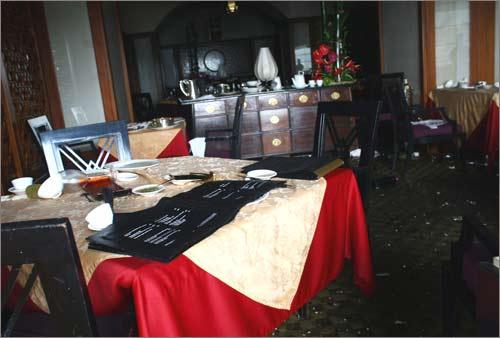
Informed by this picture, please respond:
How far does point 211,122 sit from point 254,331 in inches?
138

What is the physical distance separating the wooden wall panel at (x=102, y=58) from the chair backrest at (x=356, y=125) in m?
3.29

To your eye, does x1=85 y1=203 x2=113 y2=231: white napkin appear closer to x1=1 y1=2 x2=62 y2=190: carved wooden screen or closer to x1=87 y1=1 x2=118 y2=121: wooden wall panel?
x1=1 y1=2 x2=62 y2=190: carved wooden screen

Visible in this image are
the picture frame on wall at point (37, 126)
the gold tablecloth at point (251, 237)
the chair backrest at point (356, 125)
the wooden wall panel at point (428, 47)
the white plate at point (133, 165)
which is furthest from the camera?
the wooden wall panel at point (428, 47)

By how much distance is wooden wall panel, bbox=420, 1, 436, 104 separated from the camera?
16.3ft

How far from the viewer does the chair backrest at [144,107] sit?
6882 mm

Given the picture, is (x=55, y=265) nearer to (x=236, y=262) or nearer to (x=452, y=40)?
(x=236, y=262)

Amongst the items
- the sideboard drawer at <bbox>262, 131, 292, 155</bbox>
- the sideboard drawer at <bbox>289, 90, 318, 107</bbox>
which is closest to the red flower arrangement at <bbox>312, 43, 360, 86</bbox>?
the sideboard drawer at <bbox>289, 90, 318, 107</bbox>

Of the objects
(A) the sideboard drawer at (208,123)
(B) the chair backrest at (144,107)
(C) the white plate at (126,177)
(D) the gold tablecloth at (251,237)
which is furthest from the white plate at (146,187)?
(B) the chair backrest at (144,107)

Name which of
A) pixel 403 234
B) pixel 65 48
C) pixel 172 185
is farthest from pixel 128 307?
pixel 65 48

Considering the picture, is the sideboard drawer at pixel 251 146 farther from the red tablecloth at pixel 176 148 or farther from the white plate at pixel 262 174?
the white plate at pixel 262 174

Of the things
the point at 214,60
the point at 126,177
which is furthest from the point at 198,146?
the point at 214,60

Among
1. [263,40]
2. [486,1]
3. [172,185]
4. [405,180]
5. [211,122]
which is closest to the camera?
[172,185]

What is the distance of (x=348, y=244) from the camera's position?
1738mm

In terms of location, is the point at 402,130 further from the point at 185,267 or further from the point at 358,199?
the point at 185,267
